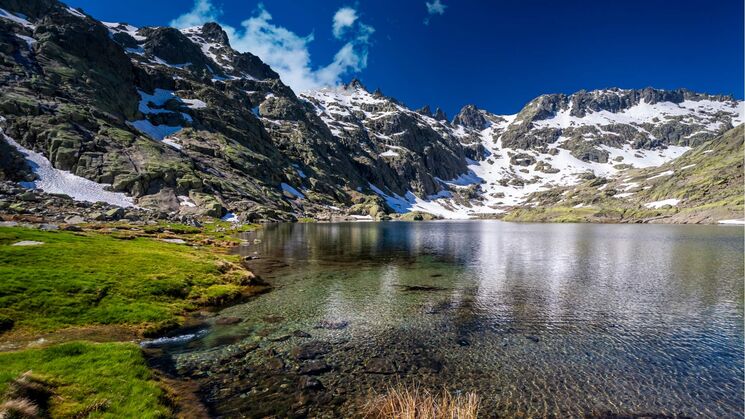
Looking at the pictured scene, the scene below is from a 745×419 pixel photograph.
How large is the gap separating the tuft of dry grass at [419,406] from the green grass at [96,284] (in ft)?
59.3

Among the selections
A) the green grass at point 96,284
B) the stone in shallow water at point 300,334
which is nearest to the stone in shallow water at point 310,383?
the stone in shallow water at point 300,334

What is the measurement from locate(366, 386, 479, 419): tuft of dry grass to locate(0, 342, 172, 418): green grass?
27.6ft

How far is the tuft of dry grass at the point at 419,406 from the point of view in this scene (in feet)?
39.1

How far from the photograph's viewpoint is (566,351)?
21703 mm

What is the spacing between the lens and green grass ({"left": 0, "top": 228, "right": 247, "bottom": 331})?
21531mm

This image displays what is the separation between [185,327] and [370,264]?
3321cm

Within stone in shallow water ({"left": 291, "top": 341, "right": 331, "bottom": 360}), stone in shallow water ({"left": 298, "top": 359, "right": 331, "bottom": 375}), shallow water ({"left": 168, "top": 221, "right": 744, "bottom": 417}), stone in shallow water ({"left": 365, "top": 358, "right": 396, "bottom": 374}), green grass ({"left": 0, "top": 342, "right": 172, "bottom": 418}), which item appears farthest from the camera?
stone in shallow water ({"left": 291, "top": 341, "right": 331, "bottom": 360})

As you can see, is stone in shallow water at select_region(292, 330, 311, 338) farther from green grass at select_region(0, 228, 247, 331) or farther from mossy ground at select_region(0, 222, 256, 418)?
green grass at select_region(0, 228, 247, 331)

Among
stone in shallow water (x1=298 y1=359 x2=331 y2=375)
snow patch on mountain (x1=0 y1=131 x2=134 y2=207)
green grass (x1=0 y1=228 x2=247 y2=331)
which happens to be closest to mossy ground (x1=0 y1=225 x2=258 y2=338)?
green grass (x1=0 y1=228 x2=247 y2=331)

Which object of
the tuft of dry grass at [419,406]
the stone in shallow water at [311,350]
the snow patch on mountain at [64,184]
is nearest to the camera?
the tuft of dry grass at [419,406]

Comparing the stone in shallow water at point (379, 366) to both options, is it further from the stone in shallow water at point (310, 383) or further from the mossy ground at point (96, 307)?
the mossy ground at point (96, 307)

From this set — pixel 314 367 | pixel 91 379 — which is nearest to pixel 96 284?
pixel 91 379

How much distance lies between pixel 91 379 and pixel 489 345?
2135 centimetres

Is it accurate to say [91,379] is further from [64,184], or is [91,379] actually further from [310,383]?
[64,184]
